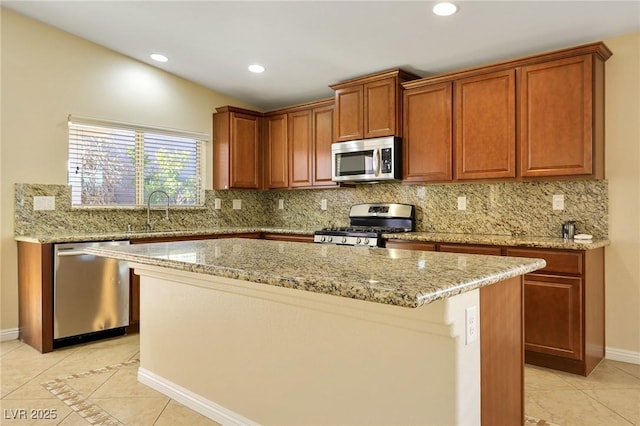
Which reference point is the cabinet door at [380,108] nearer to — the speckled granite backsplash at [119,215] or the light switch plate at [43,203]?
the speckled granite backsplash at [119,215]

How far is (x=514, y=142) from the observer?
339 cm

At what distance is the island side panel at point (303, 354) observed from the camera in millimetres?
1403

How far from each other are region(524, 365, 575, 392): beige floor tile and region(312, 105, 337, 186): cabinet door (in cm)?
254

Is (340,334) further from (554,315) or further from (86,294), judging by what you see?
(86,294)

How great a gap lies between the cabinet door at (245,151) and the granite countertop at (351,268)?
9.45 feet

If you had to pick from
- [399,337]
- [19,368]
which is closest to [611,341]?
[399,337]

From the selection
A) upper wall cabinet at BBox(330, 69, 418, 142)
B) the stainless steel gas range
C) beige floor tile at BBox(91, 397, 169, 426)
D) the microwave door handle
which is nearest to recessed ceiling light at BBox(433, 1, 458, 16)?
upper wall cabinet at BBox(330, 69, 418, 142)

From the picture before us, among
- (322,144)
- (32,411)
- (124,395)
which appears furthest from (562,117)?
(32,411)

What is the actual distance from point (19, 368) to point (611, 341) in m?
4.20

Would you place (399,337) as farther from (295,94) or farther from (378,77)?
(295,94)

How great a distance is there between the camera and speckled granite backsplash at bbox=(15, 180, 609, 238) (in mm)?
3406

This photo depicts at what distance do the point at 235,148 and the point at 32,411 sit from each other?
10.7 feet

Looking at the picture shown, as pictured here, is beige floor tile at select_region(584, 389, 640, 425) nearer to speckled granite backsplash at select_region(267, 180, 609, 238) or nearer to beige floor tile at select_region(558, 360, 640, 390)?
beige floor tile at select_region(558, 360, 640, 390)

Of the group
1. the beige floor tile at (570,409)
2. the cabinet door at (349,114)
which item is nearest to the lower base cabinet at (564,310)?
the beige floor tile at (570,409)
